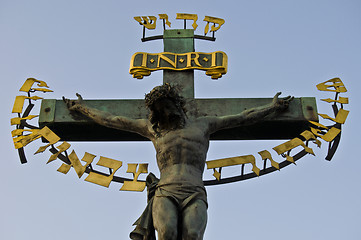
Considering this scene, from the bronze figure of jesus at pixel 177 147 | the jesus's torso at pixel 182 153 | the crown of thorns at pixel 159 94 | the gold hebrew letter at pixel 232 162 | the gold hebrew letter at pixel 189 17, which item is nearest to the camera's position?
the bronze figure of jesus at pixel 177 147

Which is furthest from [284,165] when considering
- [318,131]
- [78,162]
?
[78,162]

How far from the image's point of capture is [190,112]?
21.9 feet

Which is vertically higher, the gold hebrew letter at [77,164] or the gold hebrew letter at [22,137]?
the gold hebrew letter at [22,137]

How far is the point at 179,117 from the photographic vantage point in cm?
592

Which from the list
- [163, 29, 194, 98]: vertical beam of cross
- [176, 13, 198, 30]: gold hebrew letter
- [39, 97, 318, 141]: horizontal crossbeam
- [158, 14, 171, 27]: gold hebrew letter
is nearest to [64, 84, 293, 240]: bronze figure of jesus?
[39, 97, 318, 141]: horizontal crossbeam

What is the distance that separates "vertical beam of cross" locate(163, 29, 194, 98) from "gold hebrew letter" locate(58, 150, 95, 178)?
4.33 ft

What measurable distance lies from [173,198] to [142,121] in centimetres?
123

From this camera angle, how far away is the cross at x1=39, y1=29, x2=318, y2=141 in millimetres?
6691

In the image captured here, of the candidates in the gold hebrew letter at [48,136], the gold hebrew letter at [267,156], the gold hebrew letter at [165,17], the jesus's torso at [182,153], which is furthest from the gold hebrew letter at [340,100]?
the gold hebrew letter at [48,136]

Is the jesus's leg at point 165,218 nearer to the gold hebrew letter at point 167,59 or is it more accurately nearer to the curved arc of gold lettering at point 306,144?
the curved arc of gold lettering at point 306,144

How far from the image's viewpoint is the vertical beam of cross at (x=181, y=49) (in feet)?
22.6

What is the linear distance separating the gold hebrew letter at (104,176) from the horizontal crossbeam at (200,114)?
52 cm

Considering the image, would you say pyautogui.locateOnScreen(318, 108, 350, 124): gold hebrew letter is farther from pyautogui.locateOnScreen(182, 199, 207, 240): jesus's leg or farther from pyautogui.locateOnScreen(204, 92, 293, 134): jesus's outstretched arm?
pyautogui.locateOnScreen(182, 199, 207, 240): jesus's leg

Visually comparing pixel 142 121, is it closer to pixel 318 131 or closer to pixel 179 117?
pixel 179 117
